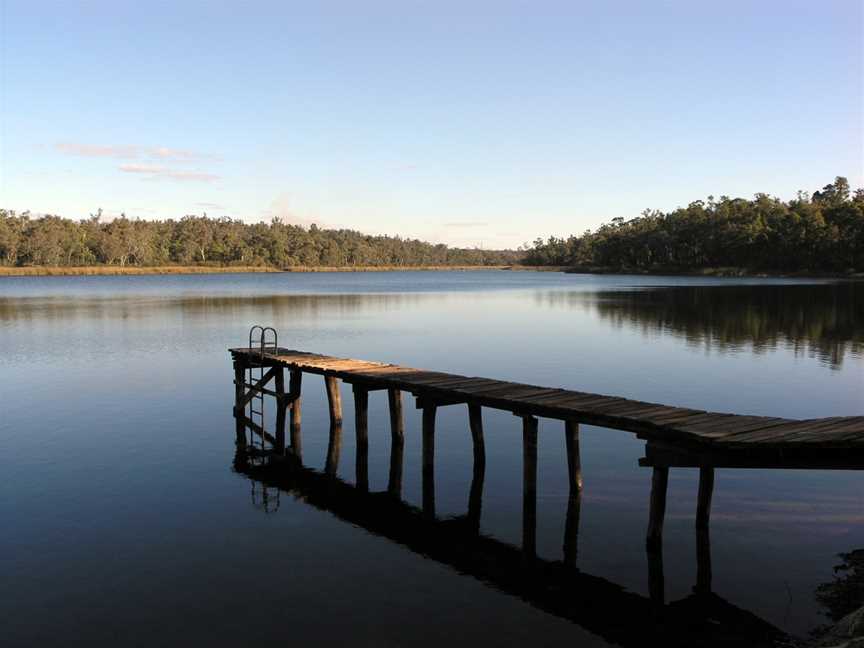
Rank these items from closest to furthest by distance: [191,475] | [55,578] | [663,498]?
[55,578] < [663,498] < [191,475]

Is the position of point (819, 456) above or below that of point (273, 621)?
above

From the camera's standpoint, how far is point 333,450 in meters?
20.6

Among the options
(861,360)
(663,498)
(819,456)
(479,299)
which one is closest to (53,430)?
(663,498)

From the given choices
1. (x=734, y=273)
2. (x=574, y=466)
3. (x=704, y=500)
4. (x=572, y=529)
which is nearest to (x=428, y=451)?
(x=574, y=466)

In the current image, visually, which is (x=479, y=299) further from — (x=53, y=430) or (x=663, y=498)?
(x=663, y=498)

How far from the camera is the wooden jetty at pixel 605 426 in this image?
36.8 ft

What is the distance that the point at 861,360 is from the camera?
119 ft

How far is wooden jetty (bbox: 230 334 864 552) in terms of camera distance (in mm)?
11227

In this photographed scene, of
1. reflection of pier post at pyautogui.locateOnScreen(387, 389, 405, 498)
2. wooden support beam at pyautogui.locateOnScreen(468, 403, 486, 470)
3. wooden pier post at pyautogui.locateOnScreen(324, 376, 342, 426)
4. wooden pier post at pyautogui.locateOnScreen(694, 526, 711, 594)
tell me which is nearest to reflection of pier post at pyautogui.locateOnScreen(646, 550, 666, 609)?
wooden pier post at pyautogui.locateOnScreen(694, 526, 711, 594)

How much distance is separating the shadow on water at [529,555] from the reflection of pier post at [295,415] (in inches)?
25.9

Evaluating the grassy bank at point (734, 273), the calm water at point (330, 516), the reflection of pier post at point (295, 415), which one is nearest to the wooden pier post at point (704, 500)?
the calm water at point (330, 516)

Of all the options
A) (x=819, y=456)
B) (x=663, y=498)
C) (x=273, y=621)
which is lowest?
(x=273, y=621)

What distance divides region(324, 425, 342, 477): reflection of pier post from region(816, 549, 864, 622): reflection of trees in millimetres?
11023

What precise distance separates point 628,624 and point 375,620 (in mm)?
3674
